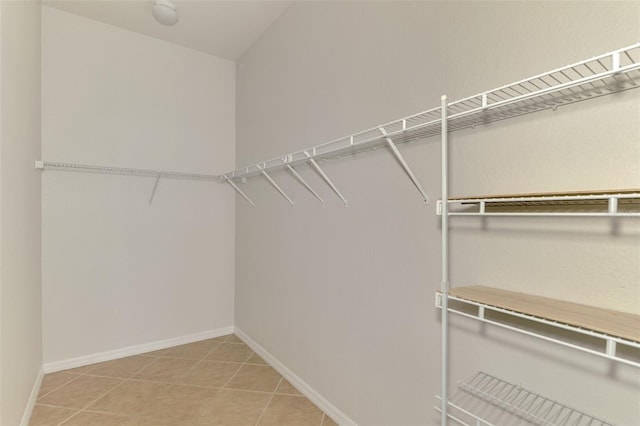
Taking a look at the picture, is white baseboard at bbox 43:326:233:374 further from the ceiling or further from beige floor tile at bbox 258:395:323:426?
the ceiling

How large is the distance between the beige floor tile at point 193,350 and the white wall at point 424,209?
634mm

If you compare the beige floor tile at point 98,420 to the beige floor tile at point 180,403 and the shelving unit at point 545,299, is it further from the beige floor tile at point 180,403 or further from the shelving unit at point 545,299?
the shelving unit at point 545,299

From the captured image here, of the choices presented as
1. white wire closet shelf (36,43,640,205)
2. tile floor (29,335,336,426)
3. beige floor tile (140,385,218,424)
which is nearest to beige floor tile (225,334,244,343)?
tile floor (29,335,336,426)

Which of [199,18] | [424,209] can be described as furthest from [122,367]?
[199,18]

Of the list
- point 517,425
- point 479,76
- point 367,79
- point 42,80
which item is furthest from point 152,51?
point 517,425

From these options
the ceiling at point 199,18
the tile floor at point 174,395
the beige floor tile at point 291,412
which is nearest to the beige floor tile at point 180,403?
the tile floor at point 174,395

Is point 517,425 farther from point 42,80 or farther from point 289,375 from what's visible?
point 42,80

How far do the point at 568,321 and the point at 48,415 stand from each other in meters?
2.62

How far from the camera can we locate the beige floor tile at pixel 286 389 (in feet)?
6.95

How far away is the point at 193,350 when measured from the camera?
2.74 m

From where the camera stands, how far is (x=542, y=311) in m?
0.81

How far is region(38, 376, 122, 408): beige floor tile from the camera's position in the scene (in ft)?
6.51

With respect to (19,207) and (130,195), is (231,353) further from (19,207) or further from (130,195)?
(19,207)

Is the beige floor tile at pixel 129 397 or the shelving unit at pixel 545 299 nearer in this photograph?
the shelving unit at pixel 545 299
